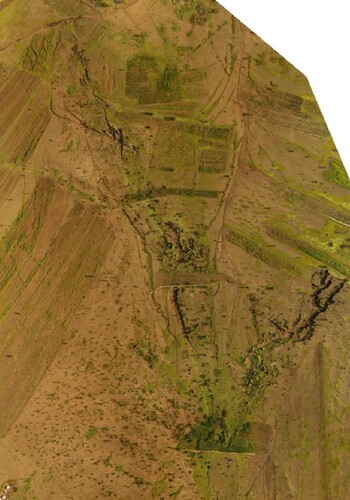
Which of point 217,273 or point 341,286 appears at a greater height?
point 341,286

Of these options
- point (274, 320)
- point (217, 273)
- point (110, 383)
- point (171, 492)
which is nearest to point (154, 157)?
point (217, 273)

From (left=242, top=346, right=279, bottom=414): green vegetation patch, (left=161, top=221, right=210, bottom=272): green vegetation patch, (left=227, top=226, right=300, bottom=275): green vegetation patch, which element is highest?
(left=227, top=226, right=300, bottom=275): green vegetation patch

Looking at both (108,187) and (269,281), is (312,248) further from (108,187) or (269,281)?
(108,187)

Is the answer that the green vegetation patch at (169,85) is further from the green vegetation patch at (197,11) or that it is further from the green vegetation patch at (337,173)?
the green vegetation patch at (337,173)

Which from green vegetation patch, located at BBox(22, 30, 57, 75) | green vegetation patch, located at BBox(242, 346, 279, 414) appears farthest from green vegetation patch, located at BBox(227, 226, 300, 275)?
green vegetation patch, located at BBox(22, 30, 57, 75)

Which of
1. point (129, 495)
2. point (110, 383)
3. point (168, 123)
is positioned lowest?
point (129, 495)

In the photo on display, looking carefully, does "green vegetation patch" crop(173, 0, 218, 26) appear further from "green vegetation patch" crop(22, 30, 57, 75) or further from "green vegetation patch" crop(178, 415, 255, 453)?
"green vegetation patch" crop(178, 415, 255, 453)
